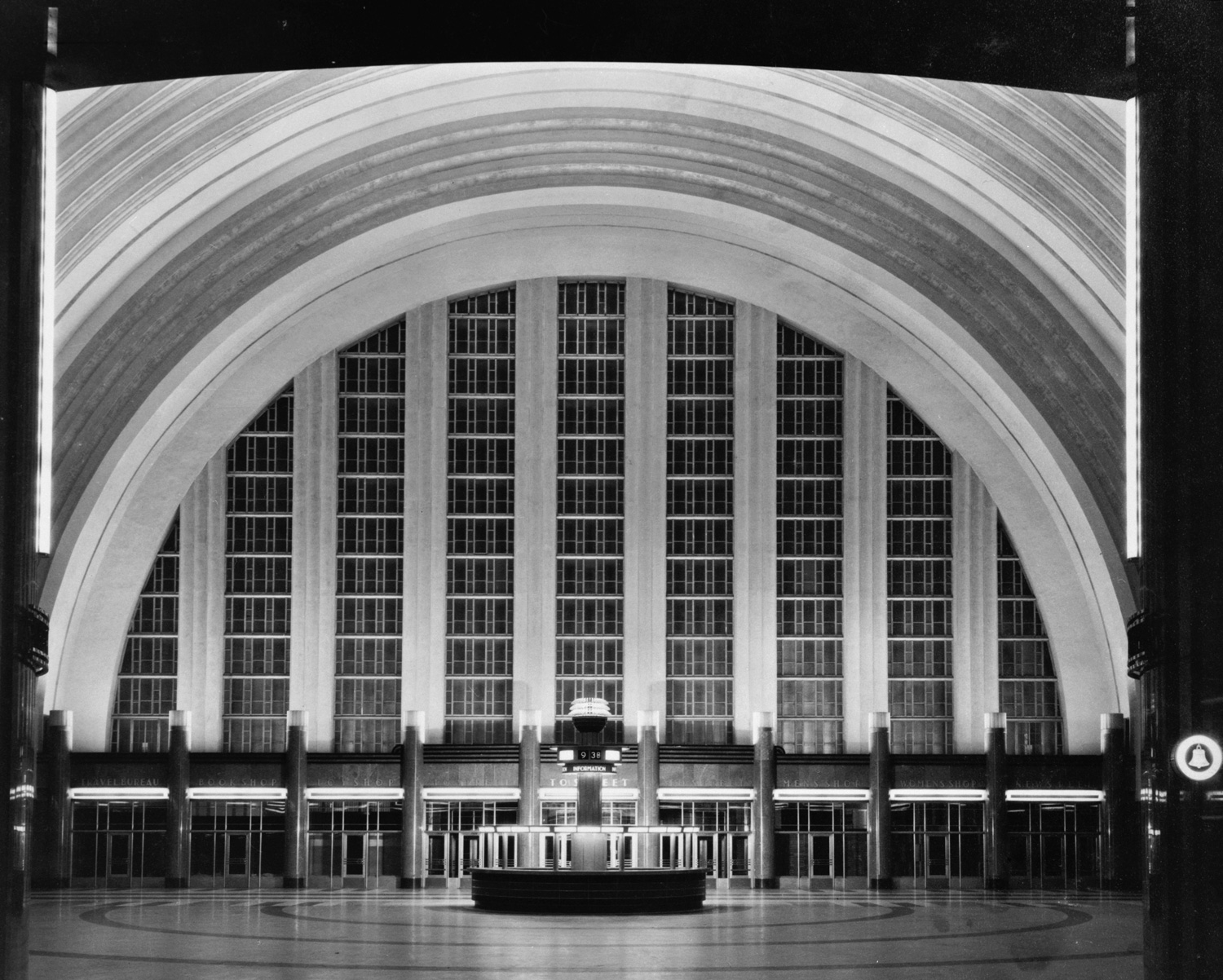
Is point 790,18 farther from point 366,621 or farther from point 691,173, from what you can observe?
point 366,621

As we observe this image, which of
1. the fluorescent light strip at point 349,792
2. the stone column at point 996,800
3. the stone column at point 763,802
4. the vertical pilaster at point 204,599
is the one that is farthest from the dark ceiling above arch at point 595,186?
the stone column at point 763,802

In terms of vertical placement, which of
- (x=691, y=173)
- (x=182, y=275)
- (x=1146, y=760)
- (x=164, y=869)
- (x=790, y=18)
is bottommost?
(x=164, y=869)

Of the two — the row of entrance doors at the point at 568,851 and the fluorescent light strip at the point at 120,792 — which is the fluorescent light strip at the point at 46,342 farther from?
the fluorescent light strip at the point at 120,792

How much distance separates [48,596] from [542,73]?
66.0 ft

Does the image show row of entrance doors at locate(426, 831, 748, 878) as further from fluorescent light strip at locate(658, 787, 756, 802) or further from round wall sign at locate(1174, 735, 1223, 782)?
round wall sign at locate(1174, 735, 1223, 782)

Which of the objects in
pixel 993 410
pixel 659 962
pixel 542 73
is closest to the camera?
pixel 659 962

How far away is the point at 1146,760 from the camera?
766 cm

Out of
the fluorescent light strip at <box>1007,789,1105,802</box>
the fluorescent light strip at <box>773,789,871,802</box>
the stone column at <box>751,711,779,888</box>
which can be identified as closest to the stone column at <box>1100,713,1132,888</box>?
the fluorescent light strip at <box>1007,789,1105,802</box>

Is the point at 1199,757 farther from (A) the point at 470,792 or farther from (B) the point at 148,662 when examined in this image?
(B) the point at 148,662

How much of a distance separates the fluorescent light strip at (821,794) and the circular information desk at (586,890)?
1766 centimetres

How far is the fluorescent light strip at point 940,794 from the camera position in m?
48.5

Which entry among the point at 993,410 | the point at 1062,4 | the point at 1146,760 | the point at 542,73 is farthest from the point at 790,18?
the point at 993,410

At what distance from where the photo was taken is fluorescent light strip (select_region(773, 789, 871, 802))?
48562 millimetres

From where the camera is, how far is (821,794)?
160ft
